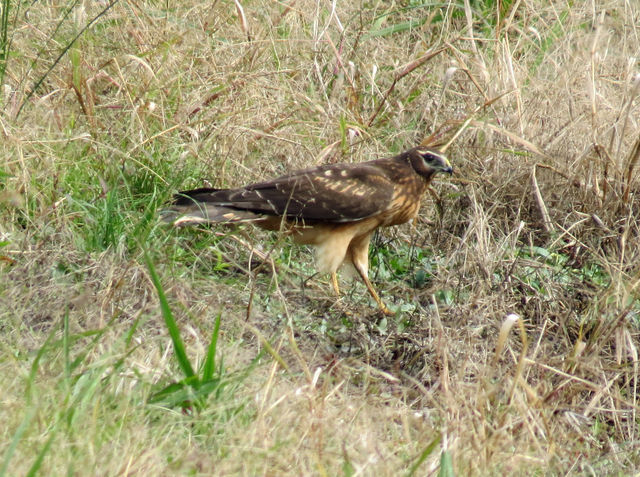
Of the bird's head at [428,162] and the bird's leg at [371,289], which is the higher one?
the bird's head at [428,162]

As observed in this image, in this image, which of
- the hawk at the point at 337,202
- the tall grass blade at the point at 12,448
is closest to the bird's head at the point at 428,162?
the hawk at the point at 337,202

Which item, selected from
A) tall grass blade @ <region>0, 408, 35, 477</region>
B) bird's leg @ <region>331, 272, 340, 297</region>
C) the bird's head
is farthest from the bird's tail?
tall grass blade @ <region>0, 408, 35, 477</region>

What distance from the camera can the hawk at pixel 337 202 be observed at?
17.1ft

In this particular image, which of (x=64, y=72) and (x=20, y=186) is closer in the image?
(x=20, y=186)

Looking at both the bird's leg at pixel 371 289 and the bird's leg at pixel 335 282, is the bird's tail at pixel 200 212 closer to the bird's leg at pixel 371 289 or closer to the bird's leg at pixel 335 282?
the bird's leg at pixel 335 282

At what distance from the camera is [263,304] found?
16.0 ft

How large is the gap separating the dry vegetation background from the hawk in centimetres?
16

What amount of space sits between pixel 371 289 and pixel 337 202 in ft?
1.69

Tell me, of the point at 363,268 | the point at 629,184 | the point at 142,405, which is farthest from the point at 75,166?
the point at 629,184

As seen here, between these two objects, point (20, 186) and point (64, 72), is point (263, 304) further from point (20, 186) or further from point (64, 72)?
point (64, 72)

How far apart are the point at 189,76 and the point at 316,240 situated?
1.54m

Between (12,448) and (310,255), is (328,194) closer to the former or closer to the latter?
(310,255)

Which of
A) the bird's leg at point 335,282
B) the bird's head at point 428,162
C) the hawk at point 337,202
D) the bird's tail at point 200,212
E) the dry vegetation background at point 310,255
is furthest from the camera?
the bird's head at point 428,162

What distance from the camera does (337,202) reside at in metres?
5.38
